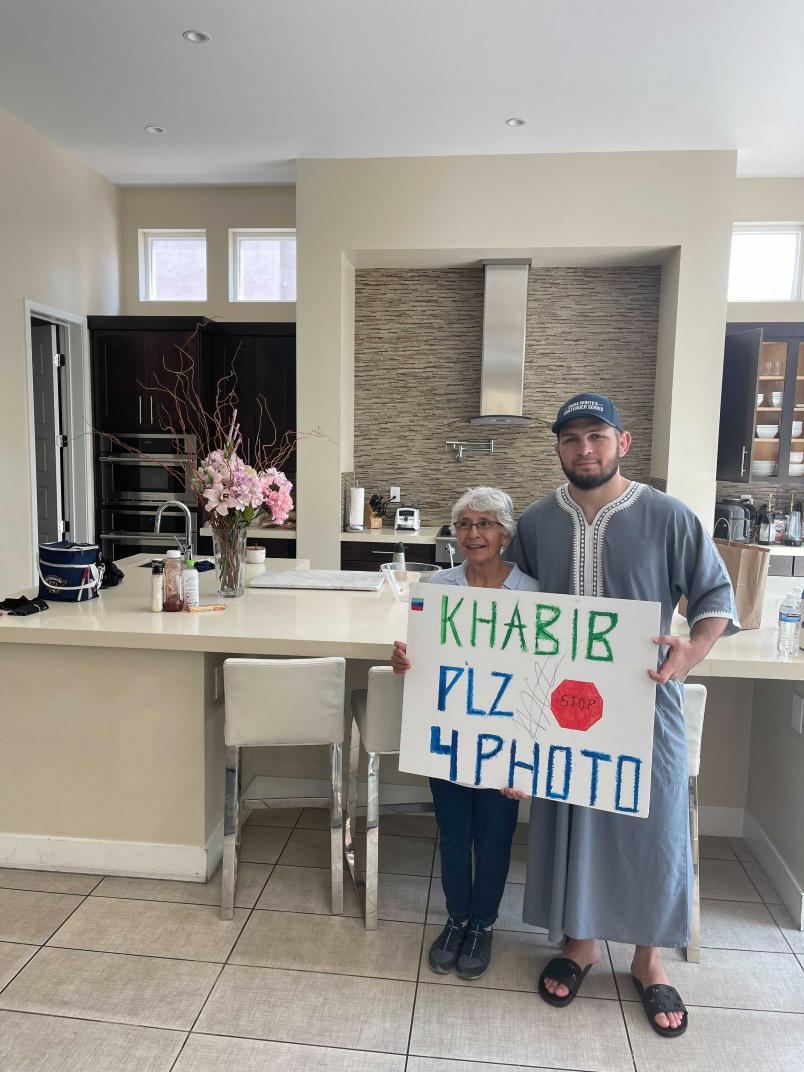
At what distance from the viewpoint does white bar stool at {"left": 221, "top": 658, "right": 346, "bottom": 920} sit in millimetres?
2195

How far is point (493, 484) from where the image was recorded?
5.53 metres

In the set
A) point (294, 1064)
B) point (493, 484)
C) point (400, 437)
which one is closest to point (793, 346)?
point (493, 484)

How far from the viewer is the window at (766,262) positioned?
5418mm

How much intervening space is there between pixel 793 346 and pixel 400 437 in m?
2.70

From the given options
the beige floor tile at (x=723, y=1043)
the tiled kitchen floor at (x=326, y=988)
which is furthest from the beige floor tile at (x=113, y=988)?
the beige floor tile at (x=723, y=1043)

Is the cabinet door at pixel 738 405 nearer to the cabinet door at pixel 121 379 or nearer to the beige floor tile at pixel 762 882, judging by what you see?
the beige floor tile at pixel 762 882

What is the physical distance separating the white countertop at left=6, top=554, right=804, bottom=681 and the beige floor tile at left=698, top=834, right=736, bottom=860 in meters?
0.79

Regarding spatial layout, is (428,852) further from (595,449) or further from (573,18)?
(573,18)

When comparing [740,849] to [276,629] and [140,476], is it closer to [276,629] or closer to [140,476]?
[276,629]

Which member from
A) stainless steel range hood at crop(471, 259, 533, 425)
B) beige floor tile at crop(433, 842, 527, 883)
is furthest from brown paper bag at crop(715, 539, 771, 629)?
stainless steel range hood at crop(471, 259, 533, 425)

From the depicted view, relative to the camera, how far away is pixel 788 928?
7.55ft

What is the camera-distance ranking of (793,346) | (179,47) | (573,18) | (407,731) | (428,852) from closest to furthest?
(407,731) < (428,852) < (573,18) < (179,47) < (793,346)

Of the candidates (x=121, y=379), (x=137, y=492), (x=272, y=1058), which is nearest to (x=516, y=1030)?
(x=272, y=1058)

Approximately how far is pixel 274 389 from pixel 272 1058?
177 inches
